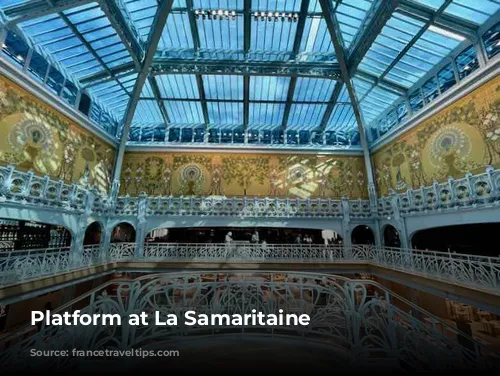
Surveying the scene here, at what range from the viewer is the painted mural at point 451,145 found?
1048 centimetres

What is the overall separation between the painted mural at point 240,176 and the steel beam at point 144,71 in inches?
52.8

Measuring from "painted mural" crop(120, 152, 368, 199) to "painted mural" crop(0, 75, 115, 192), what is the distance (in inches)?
114

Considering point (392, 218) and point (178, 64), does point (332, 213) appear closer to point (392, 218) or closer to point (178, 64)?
point (392, 218)

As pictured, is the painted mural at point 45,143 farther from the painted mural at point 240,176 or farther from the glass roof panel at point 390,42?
the glass roof panel at point 390,42

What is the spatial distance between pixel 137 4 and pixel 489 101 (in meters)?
17.4

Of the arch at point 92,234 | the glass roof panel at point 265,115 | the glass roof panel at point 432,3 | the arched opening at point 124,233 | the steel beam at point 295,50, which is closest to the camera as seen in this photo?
the glass roof panel at point 432,3

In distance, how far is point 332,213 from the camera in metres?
16.8

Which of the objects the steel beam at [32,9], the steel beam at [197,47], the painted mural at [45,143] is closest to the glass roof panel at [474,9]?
the steel beam at [197,47]

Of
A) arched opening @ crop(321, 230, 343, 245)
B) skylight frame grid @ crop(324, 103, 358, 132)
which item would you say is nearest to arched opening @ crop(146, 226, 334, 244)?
arched opening @ crop(321, 230, 343, 245)

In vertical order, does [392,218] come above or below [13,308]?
above

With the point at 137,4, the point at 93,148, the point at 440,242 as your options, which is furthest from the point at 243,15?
the point at 440,242

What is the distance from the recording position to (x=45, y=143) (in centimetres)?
1259

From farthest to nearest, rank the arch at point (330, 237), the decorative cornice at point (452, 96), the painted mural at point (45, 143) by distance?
the arch at point (330, 237), the painted mural at point (45, 143), the decorative cornice at point (452, 96)

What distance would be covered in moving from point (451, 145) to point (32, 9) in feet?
Answer: 65.7
